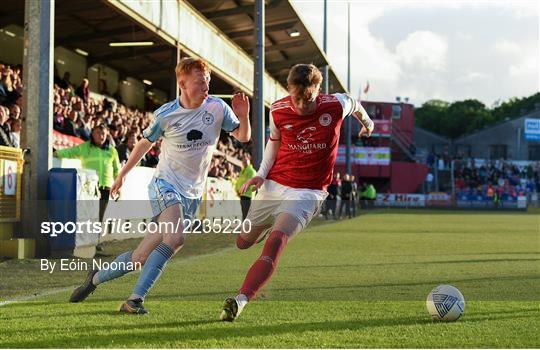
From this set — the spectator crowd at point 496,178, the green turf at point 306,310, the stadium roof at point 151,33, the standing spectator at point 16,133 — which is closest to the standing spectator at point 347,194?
the stadium roof at point 151,33

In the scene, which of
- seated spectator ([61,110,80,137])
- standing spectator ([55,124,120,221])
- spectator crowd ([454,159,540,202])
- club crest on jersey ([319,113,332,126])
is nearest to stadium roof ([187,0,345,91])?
seated spectator ([61,110,80,137])

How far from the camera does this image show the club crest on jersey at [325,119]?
22.4ft

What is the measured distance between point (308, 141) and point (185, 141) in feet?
3.29

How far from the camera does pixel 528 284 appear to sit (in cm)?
998

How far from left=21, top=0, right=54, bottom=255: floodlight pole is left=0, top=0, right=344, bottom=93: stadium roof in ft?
18.1

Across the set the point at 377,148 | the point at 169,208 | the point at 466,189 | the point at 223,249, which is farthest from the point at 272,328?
the point at 466,189

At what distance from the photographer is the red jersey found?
22.4 ft

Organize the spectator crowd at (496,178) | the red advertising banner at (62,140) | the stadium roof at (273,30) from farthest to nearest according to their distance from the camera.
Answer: the spectator crowd at (496,178) < the stadium roof at (273,30) < the red advertising banner at (62,140)

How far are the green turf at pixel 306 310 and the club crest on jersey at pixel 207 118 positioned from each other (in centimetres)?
156

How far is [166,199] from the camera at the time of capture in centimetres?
686

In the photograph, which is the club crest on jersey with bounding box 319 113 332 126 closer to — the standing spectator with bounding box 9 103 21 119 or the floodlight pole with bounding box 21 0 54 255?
the floodlight pole with bounding box 21 0 54 255

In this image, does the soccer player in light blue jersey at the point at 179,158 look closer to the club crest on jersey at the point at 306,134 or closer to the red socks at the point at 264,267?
the club crest on jersey at the point at 306,134

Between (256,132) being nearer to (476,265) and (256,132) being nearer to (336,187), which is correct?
(476,265)

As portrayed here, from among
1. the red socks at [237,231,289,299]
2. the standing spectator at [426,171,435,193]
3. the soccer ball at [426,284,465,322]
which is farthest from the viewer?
the standing spectator at [426,171,435,193]
